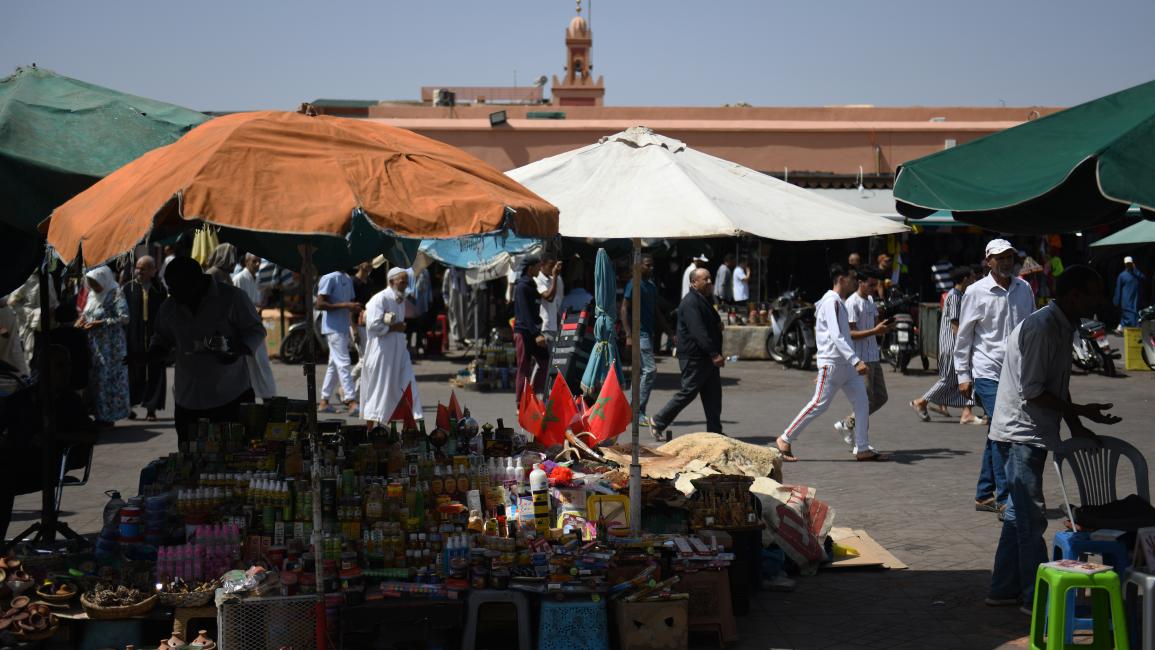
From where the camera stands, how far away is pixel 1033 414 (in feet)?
20.5

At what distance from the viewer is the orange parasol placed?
494 cm

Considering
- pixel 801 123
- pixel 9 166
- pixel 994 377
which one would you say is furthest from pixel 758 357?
pixel 9 166

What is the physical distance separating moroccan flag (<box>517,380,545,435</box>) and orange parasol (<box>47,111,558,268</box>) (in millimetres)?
2402

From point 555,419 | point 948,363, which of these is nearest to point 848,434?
point 948,363

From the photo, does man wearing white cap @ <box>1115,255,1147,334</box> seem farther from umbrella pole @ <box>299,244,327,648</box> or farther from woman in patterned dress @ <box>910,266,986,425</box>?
umbrella pole @ <box>299,244,327,648</box>

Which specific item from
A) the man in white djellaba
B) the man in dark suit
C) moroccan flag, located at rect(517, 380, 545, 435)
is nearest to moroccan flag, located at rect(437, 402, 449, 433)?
moroccan flag, located at rect(517, 380, 545, 435)

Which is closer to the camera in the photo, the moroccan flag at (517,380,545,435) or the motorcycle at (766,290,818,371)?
the moroccan flag at (517,380,545,435)

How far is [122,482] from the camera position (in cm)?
1027

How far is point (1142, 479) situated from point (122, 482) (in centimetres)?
826

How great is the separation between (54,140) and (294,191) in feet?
8.79

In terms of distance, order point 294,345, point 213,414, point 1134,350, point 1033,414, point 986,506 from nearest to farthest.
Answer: point 1033,414 < point 213,414 < point 986,506 < point 1134,350 < point 294,345

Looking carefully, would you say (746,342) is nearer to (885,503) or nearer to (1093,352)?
(1093,352)

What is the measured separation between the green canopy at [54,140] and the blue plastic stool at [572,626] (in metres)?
3.60

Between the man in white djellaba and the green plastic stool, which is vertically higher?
the man in white djellaba
